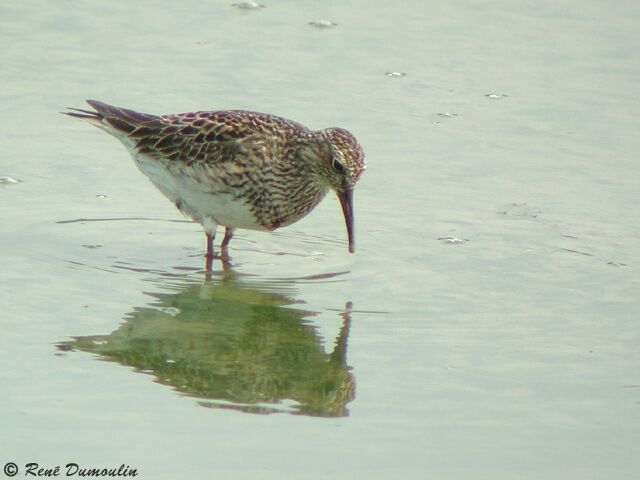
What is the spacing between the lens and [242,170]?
32.6 feet

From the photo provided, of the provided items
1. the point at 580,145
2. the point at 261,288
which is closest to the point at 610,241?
the point at 580,145

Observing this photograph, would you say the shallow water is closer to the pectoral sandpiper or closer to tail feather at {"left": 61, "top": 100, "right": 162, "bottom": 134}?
the pectoral sandpiper

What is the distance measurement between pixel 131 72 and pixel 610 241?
487 centimetres

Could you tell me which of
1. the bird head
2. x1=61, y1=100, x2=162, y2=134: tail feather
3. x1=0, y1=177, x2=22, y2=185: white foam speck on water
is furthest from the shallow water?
x1=61, y1=100, x2=162, y2=134: tail feather

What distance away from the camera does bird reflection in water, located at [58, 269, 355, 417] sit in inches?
286

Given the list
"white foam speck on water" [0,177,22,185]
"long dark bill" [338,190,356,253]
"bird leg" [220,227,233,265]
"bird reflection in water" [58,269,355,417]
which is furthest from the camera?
"white foam speck on water" [0,177,22,185]

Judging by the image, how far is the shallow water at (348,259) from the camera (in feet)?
22.2

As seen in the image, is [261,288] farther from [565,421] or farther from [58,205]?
[565,421]

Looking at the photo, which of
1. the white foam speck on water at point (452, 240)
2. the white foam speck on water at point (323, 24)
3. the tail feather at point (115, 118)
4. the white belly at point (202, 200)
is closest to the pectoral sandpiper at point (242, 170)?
the white belly at point (202, 200)

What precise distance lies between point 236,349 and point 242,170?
2238 mm

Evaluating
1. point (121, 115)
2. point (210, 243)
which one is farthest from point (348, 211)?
point (121, 115)

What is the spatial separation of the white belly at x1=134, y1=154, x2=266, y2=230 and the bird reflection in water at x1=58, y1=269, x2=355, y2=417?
2.95 feet

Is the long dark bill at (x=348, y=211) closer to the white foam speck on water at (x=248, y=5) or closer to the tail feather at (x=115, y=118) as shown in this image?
the tail feather at (x=115, y=118)

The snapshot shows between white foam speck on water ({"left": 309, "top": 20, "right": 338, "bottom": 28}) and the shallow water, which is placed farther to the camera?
white foam speck on water ({"left": 309, "top": 20, "right": 338, "bottom": 28})
